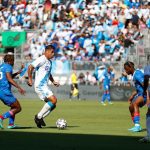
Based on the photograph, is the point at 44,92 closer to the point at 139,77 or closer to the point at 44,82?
the point at 44,82

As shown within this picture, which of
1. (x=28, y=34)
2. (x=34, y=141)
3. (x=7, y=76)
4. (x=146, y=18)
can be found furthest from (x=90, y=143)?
(x=28, y=34)

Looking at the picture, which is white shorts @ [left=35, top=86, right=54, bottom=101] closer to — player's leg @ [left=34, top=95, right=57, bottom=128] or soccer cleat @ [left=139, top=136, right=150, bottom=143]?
player's leg @ [left=34, top=95, right=57, bottom=128]

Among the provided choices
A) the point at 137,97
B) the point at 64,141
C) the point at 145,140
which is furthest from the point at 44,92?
the point at 145,140

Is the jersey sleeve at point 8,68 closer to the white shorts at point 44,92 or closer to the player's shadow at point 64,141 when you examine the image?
the white shorts at point 44,92

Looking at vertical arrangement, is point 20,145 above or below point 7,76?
below

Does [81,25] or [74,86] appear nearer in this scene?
[74,86]

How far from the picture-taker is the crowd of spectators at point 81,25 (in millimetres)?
39906

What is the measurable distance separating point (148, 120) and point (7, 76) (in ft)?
16.8

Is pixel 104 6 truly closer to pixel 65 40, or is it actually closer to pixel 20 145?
pixel 65 40

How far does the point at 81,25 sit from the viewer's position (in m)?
42.9

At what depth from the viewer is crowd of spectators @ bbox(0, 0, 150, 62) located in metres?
39.9

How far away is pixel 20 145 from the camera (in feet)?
44.1

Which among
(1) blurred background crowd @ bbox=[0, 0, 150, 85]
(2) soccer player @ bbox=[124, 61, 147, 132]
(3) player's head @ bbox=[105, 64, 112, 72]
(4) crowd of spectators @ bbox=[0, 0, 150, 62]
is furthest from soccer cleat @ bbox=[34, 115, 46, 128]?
(4) crowd of spectators @ bbox=[0, 0, 150, 62]

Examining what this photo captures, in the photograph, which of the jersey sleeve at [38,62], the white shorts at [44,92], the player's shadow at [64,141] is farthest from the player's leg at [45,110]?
the player's shadow at [64,141]
